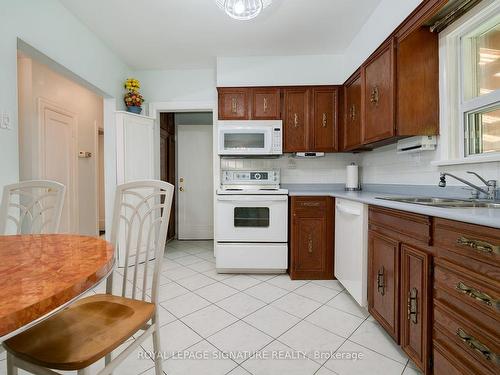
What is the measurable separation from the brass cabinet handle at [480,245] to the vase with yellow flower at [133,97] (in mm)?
3371

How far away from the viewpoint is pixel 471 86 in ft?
5.45

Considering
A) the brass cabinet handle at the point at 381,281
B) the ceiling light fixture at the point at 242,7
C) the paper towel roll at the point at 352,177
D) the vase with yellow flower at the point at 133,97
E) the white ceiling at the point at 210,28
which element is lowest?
the brass cabinet handle at the point at 381,281

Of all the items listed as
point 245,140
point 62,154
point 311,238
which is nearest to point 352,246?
point 311,238

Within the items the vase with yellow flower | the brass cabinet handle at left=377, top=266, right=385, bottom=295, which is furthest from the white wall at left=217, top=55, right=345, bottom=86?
the brass cabinet handle at left=377, top=266, right=385, bottom=295

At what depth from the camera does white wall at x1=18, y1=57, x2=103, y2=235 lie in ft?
8.43

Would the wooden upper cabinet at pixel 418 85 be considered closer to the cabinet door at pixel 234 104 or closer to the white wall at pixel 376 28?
the white wall at pixel 376 28

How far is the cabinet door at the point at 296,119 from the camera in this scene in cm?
287

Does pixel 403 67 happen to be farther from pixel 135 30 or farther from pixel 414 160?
pixel 135 30

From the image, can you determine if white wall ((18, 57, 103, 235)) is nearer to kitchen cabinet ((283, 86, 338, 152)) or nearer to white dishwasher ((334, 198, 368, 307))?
kitchen cabinet ((283, 86, 338, 152))

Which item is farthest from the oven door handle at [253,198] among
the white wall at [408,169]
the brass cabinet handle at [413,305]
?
the brass cabinet handle at [413,305]

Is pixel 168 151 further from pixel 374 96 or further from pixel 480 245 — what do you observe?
pixel 480 245

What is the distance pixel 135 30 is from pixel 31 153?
5.67 feet

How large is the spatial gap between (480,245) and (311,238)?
168 centimetres

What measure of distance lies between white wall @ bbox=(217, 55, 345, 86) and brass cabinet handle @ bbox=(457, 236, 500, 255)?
2546 mm
